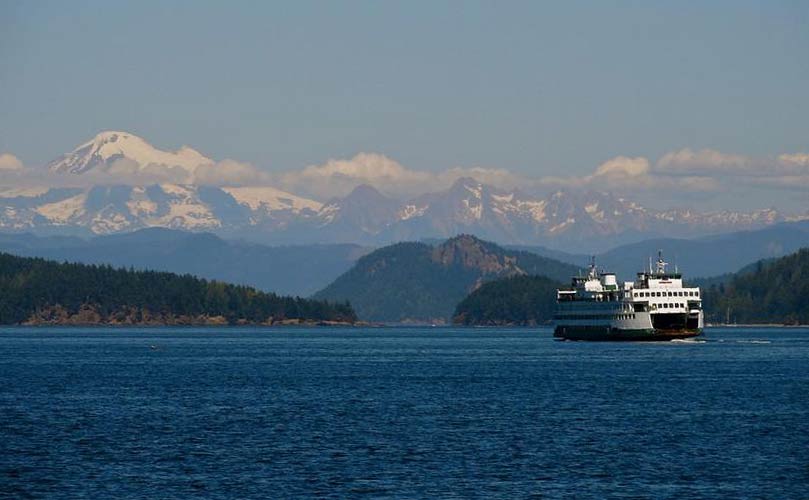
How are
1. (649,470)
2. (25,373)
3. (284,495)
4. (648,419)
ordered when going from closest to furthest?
(284,495) < (649,470) < (648,419) < (25,373)

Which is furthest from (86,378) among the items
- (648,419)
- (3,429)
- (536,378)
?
(648,419)

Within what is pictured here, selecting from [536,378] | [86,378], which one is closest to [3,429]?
[86,378]

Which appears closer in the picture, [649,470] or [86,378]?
[649,470]

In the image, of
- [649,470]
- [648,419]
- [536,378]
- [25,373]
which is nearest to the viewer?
[649,470]

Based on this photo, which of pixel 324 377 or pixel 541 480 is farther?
pixel 324 377

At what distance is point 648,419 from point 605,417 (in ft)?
11.7

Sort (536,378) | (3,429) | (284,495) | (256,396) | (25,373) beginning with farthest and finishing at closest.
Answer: (25,373), (536,378), (256,396), (3,429), (284,495)

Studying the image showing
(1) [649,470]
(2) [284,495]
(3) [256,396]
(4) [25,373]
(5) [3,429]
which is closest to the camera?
(2) [284,495]

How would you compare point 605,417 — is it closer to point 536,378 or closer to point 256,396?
point 256,396

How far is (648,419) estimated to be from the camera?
12638cm

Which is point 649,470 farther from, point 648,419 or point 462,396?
point 462,396

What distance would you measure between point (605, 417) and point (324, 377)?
64969mm

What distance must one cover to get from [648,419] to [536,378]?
186 ft

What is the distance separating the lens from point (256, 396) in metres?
153
